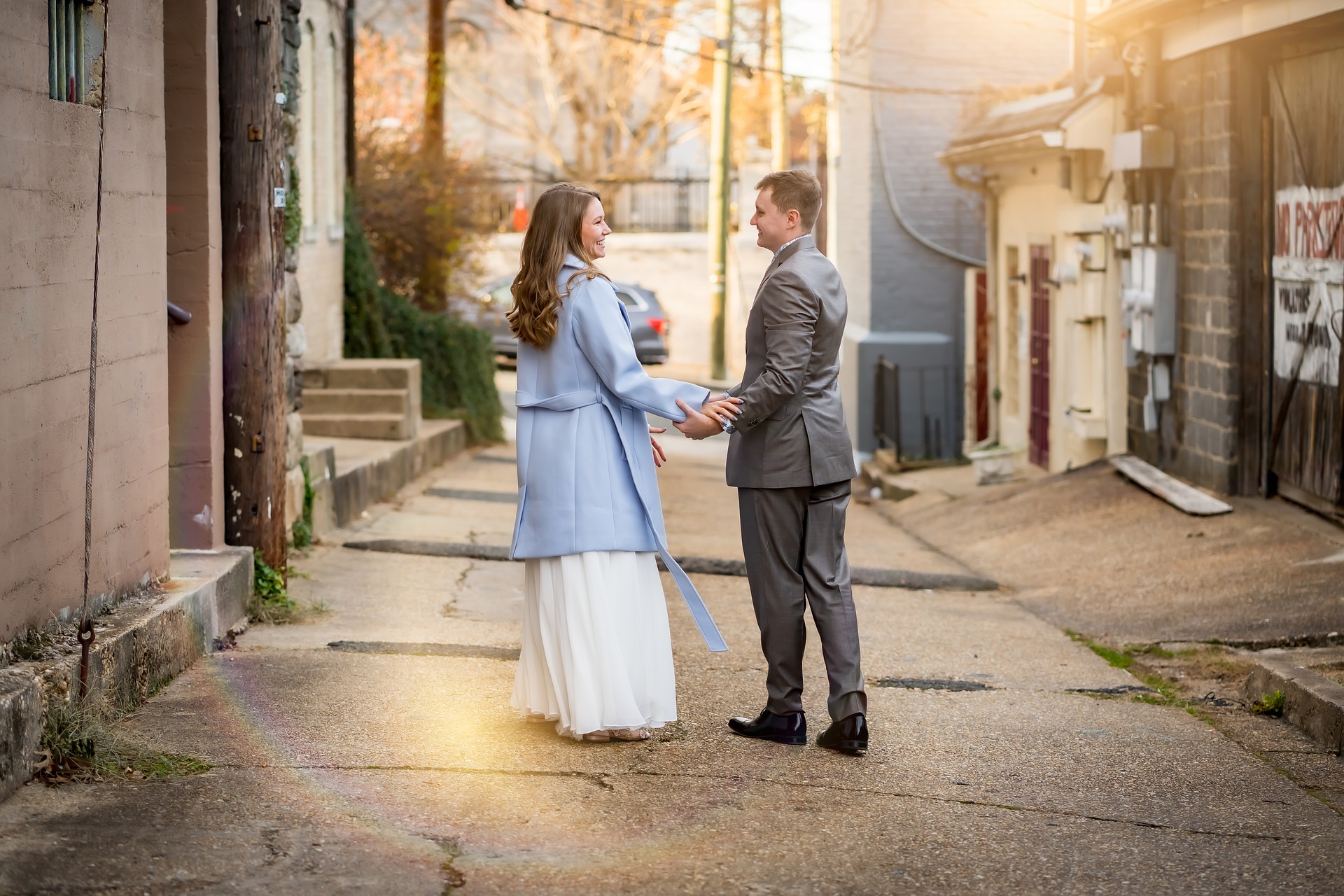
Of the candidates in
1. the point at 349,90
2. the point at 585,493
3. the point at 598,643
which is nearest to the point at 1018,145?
the point at 349,90

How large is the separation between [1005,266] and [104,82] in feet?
42.8

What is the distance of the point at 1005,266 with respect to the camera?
17.1 metres

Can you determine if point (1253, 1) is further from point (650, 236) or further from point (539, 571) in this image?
point (650, 236)

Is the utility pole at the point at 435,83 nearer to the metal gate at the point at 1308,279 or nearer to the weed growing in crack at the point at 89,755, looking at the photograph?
the metal gate at the point at 1308,279

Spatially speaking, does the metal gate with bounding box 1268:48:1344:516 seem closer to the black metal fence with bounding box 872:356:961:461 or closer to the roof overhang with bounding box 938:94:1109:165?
the roof overhang with bounding box 938:94:1109:165

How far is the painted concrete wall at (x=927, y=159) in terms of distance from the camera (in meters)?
19.8

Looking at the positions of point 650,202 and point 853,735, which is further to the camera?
point 650,202

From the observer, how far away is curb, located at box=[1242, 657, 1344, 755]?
217 inches

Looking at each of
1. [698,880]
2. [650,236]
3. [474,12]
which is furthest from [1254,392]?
[474,12]

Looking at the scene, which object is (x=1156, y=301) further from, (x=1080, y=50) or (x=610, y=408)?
(x=610, y=408)

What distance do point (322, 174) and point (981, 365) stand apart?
8.56m

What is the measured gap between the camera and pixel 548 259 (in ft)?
16.2

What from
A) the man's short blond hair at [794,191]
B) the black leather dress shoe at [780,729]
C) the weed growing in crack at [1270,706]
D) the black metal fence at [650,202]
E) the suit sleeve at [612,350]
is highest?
the black metal fence at [650,202]

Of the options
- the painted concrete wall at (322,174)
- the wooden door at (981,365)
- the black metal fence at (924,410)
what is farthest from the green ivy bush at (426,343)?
the wooden door at (981,365)
